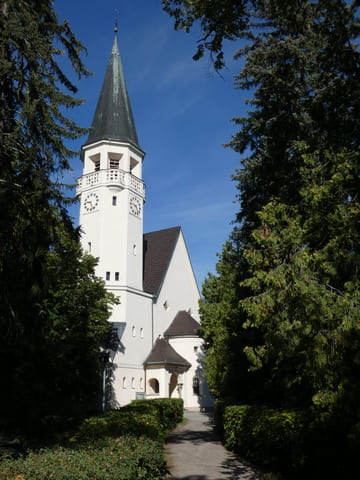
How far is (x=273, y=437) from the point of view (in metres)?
9.19

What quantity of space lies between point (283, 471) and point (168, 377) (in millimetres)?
25226

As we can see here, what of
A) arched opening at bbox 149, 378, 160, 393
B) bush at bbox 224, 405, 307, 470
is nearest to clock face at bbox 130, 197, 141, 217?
arched opening at bbox 149, 378, 160, 393

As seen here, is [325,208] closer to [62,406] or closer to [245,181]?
[245,181]

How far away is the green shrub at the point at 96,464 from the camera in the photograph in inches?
231

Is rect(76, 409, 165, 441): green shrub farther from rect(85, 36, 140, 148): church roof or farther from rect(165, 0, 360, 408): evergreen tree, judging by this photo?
rect(85, 36, 140, 148): church roof

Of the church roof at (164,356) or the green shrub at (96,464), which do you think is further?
the church roof at (164,356)

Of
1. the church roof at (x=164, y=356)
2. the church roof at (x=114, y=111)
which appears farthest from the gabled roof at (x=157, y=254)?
the church roof at (x=114, y=111)

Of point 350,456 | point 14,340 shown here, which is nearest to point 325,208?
point 350,456

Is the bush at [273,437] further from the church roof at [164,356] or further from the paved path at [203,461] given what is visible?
the church roof at [164,356]

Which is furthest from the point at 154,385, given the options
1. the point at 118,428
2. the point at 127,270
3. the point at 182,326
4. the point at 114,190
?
the point at 118,428

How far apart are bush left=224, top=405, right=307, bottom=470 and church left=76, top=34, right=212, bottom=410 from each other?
18.5m

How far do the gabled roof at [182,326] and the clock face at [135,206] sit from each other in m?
11.0

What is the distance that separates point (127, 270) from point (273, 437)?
78.7 ft

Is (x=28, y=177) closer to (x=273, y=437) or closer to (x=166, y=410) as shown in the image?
(x=273, y=437)
